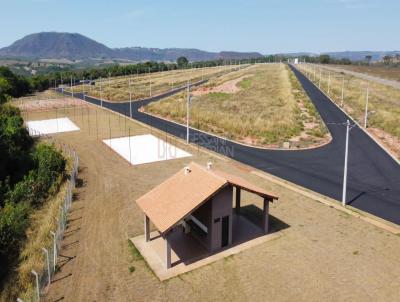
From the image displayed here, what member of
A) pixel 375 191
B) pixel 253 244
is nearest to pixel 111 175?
pixel 253 244

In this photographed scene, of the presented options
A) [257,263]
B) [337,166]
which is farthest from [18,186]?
[337,166]

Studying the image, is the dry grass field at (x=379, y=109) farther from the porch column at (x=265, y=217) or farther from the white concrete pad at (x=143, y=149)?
the white concrete pad at (x=143, y=149)

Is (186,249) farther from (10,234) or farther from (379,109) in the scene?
(379,109)

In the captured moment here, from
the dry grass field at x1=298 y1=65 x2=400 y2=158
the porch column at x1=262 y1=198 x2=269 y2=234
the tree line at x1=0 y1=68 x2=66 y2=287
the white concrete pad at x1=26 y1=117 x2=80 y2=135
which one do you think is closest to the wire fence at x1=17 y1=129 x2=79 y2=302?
the tree line at x1=0 y1=68 x2=66 y2=287

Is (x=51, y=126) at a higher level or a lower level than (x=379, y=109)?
lower

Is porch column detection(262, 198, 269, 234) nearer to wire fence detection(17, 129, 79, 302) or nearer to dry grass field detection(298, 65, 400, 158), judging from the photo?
wire fence detection(17, 129, 79, 302)
